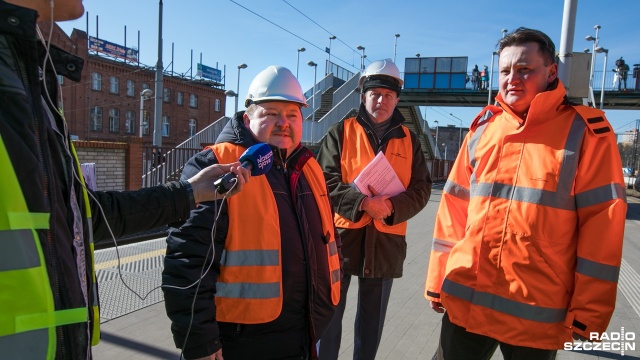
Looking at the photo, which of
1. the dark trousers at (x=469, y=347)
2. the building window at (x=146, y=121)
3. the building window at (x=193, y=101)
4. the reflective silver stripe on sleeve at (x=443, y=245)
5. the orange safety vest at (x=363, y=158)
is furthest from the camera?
the building window at (x=193, y=101)

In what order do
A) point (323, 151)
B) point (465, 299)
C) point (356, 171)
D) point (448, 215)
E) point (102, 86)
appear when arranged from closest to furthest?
point (465, 299) → point (448, 215) → point (356, 171) → point (323, 151) → point (102, 86)

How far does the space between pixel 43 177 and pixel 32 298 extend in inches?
10.8

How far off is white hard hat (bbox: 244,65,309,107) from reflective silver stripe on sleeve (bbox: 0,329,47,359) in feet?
4.99

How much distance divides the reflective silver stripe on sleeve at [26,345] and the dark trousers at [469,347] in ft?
6.56

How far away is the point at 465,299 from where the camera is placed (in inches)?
89.1

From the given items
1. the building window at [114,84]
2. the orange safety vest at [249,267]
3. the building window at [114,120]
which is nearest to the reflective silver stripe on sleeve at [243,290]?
the orange safety vest at [249,267]

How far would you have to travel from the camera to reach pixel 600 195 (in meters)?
1.96

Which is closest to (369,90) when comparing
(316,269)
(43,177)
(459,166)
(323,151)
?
(323,151)

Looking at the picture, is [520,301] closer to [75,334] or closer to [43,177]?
[75,334]

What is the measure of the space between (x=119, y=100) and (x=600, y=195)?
47.4 m

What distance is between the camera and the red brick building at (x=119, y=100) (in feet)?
130

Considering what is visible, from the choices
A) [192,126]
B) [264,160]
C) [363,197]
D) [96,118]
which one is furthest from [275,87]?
[192,126]

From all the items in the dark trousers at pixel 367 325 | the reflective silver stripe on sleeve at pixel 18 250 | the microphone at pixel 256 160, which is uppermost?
the microphone at pixel 256 160

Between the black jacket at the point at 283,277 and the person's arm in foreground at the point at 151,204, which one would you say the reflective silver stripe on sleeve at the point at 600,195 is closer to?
the black jacket at the point at 283,277
